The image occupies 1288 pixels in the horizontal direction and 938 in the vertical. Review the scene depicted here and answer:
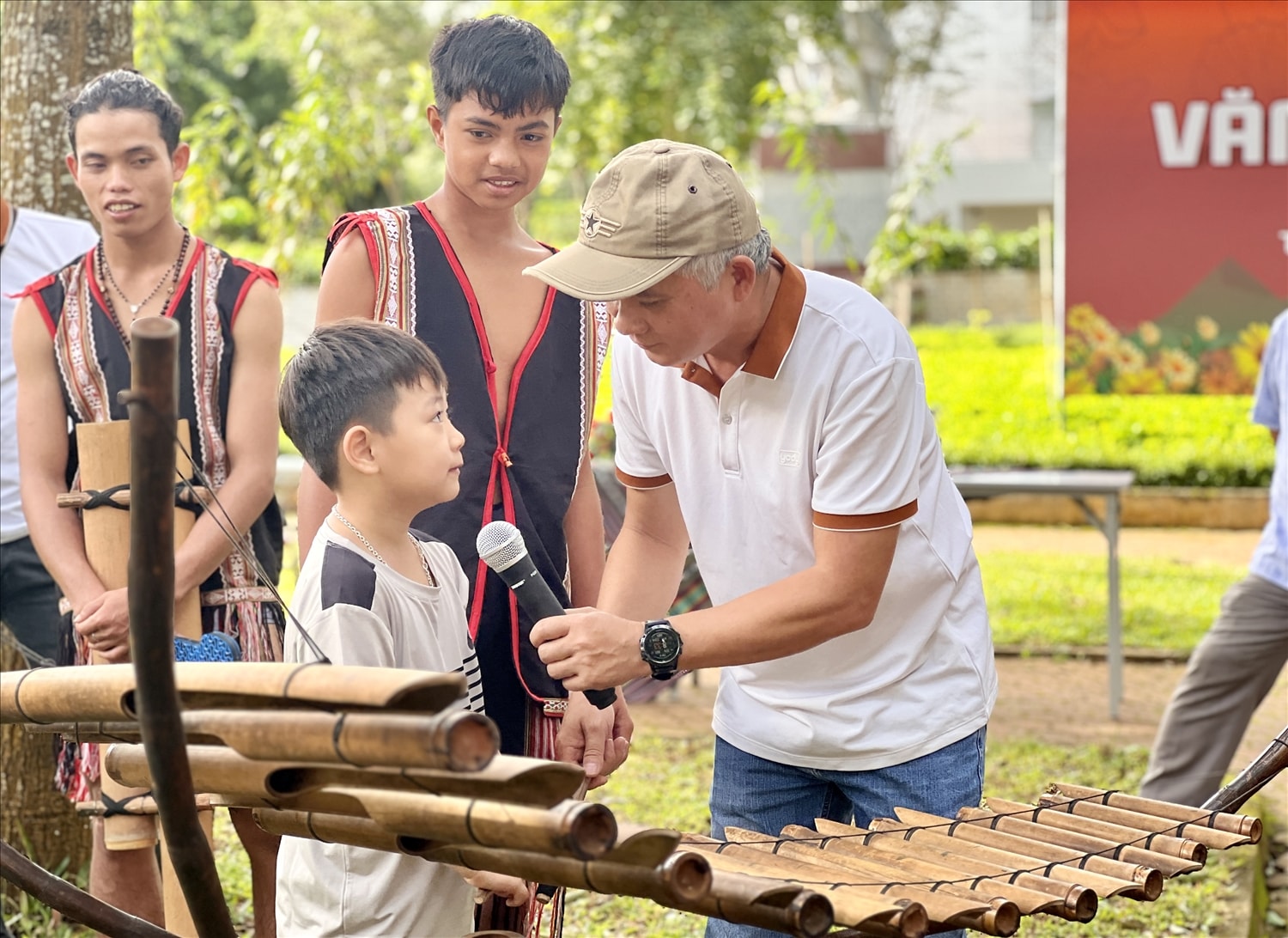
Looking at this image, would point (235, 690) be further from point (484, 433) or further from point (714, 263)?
point (484, 433)

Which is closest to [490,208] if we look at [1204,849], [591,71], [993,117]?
[1204,849]

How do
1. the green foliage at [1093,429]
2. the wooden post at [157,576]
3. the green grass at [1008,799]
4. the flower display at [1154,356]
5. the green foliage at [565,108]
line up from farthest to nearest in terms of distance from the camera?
the green foliage at [1093,429] → the green foliage at [565,108] → the flower display at [1154,356] → the green grass at [1008,799] → the wooden post at [157,576]

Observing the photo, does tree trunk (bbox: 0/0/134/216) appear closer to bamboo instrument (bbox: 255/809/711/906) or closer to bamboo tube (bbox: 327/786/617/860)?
bamboo instrument (bbox: 255/809/711/906)

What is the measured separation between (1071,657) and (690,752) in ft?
8.49

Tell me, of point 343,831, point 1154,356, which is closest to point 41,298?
point 343,831

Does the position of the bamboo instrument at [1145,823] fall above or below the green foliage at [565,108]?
A: below

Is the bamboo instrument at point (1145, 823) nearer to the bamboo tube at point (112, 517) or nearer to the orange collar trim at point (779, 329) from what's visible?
the orange collar trim at point (779, 329)

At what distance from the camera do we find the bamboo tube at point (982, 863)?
76.0 inches

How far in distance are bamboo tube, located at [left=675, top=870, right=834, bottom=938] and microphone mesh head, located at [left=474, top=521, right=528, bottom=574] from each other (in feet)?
1.96

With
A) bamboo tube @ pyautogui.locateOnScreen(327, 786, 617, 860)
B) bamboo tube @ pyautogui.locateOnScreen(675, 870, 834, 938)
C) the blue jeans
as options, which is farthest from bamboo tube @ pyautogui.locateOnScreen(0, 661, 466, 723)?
the blue jeans

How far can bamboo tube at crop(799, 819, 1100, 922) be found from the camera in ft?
6.34

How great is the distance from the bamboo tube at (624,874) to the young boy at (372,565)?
1.76 ft

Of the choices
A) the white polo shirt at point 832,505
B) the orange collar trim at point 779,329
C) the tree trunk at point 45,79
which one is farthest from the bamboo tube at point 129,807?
the tree trunk at point 45,79

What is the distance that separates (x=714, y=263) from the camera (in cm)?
231
